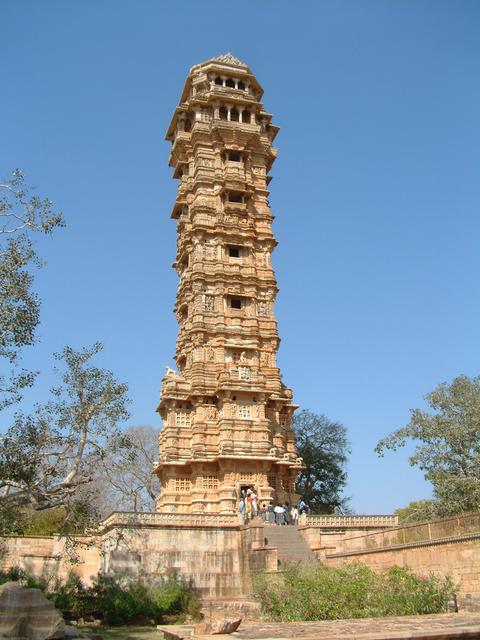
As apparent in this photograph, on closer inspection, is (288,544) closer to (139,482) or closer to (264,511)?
(264,511)

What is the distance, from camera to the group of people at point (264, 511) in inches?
1182

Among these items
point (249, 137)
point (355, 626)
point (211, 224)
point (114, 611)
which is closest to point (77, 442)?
point (114, 611)

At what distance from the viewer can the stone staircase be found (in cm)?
2635

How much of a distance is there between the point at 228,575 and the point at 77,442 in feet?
39.3

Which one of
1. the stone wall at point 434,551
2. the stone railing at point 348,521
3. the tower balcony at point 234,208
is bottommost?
the stone wall at point 434,551

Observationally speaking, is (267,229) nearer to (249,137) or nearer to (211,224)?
(211,224)

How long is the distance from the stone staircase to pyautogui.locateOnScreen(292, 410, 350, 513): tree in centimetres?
1871

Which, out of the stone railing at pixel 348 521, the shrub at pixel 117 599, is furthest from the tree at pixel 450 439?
the shrub at pixel 117 599

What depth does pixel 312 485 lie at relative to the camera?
47.7m

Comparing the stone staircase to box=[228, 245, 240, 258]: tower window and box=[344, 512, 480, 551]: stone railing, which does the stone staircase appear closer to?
box=[344, 512, 480, 551]: stone railing

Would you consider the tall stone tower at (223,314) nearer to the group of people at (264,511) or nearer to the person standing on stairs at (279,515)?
the group of people at (264,511)

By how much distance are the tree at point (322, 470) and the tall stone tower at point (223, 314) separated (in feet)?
36.3

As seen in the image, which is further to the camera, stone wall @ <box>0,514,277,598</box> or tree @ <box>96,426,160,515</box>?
tree @ <box>96,426,160,515</box>

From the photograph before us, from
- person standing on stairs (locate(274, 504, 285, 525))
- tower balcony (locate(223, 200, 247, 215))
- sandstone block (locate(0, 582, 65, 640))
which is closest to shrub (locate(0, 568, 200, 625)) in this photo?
person standing on stairs (locate(274, 504, 285, 525))
